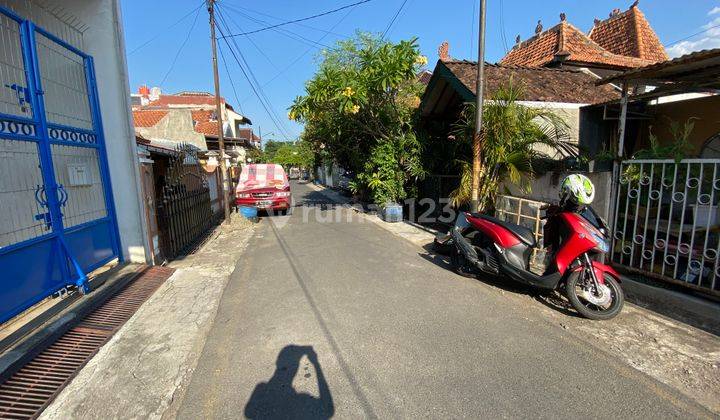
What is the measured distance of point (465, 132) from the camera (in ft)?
23.7

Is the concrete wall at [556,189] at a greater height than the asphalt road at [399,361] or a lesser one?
greater

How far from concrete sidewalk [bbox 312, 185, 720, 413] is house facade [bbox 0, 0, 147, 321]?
564cm

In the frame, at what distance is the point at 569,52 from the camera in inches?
416

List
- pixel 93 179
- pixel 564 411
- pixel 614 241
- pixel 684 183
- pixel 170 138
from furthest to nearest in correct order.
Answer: pixel 170 138 < pixel 93 179 < pixel 614 241 < pixel 684 183 < pixel 564 411

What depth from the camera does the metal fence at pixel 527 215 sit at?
5.55m

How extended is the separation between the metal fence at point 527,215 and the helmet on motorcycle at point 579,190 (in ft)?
3.55

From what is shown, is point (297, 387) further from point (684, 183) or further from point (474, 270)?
point (684, 183)

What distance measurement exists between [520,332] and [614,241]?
237 cm

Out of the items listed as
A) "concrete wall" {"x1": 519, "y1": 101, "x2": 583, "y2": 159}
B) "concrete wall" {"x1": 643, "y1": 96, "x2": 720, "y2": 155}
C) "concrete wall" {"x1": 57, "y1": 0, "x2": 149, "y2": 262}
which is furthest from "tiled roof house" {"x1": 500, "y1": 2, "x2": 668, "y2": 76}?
"concrete wall" {"x1": 57, "y1": 0, "x2": 149, "y2": 262}

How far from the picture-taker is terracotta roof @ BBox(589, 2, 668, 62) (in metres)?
12.2

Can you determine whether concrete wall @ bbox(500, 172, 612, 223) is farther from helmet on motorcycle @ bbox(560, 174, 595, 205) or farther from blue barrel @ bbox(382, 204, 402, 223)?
blue barrel @ bbox(382, 204, 402, 223)

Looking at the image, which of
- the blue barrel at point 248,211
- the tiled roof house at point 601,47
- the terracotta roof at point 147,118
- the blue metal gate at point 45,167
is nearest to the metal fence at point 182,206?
the blue metal gate at point 45,167

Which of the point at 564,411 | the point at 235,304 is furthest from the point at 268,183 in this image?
the point at 564,411

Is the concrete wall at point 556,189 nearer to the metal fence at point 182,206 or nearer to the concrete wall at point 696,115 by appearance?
the concrete wall at point 696,115
